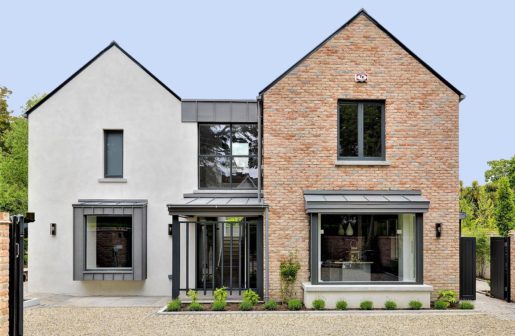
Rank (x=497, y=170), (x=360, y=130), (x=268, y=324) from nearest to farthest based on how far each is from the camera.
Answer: (x=268, y=324) < (x=360, y=130) < (x=497, y=170)

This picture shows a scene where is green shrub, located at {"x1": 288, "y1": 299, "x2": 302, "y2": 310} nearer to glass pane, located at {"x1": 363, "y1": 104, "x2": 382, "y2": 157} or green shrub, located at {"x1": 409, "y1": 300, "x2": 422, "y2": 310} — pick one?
green shrub, located at {"x1": 409, "y1": 300, "x2": 422, "y2": 310}

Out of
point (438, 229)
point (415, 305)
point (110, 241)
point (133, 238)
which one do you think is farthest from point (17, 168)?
point (438, 229)

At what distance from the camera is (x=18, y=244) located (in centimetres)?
558

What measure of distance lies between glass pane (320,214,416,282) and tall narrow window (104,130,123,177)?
7.38m

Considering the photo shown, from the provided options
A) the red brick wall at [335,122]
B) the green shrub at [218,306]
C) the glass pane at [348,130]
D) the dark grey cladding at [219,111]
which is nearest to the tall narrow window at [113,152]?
the dark grey cladding at [219,111]

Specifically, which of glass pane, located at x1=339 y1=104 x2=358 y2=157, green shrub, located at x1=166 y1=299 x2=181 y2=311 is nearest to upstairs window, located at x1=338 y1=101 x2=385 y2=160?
glass pane, located at x1=339 y1=104 x2=358 y2=157

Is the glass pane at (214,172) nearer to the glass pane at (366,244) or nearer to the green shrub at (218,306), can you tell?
the glass pane at (366,244)

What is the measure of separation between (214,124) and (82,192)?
513 cm

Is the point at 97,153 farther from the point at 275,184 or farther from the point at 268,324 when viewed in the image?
the point at 268,324

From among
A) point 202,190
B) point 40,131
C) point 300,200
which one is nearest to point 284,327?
point 300,200

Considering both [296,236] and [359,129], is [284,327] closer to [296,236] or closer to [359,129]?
[296,236]

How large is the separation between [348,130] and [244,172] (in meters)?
3.97

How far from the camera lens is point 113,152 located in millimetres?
13281

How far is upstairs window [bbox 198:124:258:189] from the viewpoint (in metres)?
13.3
